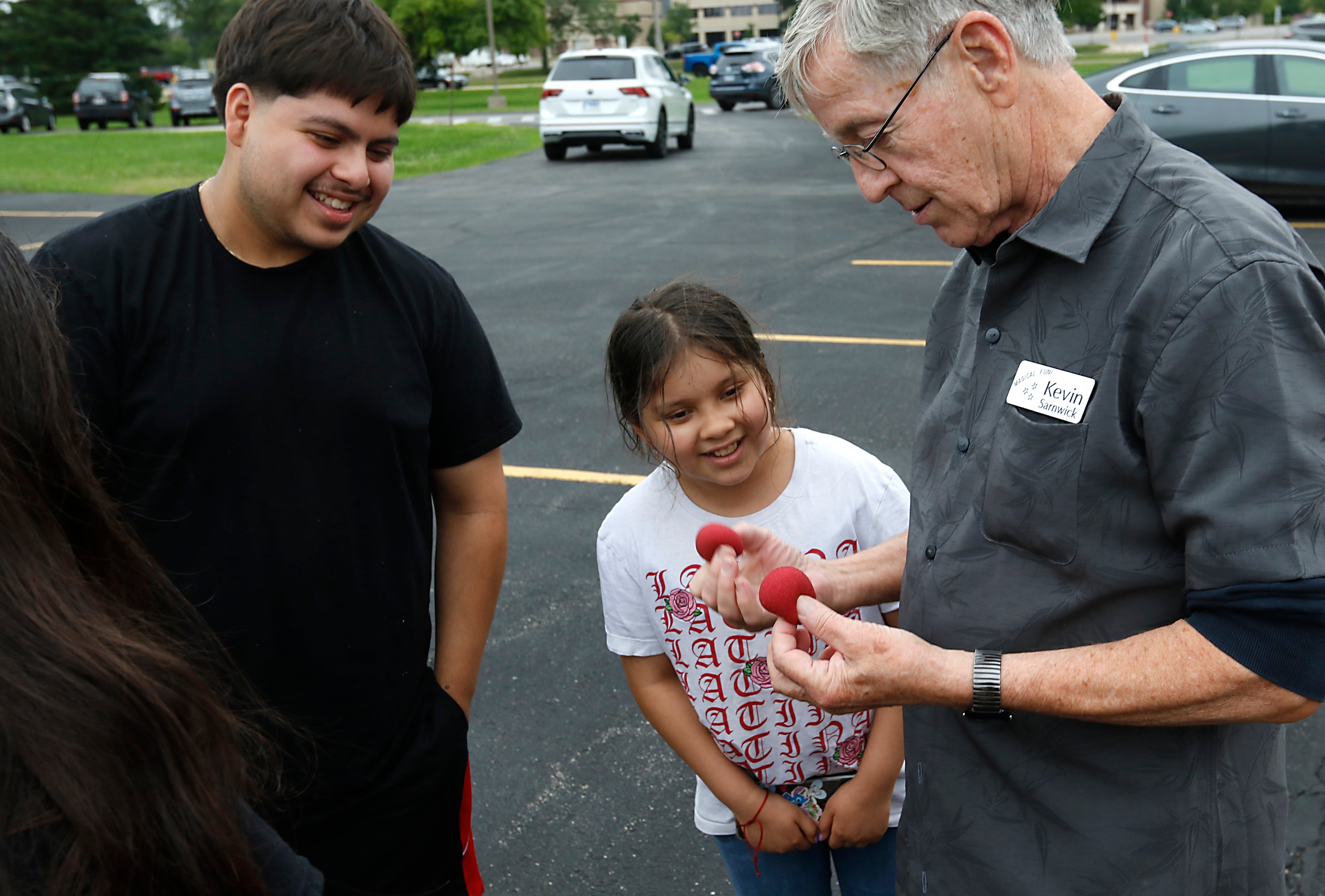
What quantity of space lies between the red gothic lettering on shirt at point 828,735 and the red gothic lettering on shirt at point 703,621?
286 mm

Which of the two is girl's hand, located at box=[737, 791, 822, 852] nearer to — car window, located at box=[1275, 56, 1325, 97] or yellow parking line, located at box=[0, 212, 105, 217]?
car window, located at box=[1275, 56, 1325, 97]

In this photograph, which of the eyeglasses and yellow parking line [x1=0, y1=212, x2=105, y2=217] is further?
yellow parking line [x1=0, y1=212, x2=105, y2=217]

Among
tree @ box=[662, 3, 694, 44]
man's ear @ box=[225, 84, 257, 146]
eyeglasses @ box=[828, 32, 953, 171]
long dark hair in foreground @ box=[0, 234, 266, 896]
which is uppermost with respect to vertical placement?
tree @ box=[662, 3, 694, 44]

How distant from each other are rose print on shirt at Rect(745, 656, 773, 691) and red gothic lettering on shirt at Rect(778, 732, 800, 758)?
0.09 metres

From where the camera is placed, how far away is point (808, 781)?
215 centimetres

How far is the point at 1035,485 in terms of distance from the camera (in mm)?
1459

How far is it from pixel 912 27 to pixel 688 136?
20.1 metres

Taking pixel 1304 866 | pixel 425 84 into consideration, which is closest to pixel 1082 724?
pixel 1304 866

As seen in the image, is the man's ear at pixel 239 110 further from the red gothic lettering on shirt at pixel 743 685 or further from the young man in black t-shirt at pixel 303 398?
the red gothic lettering on shirt at pixel 743 685

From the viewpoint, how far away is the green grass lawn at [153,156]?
17891mm

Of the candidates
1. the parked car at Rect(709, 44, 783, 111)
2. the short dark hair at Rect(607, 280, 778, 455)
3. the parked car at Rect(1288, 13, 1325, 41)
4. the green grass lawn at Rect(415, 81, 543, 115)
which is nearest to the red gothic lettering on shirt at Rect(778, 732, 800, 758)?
the short dark hair at Rect(607, 280, 778, 455)

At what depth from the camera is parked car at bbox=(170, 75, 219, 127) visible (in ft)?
117

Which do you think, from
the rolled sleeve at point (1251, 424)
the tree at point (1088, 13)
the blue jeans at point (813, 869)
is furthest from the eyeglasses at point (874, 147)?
the tree at point (1088, 13)

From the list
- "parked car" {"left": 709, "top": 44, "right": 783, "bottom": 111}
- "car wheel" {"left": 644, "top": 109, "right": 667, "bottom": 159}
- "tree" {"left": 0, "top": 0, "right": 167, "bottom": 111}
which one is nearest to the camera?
"car wheel" {"left": 644, "top": 109, "right": 667, "bottom": 159}
